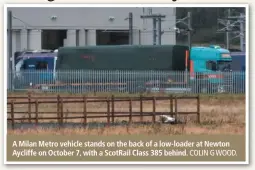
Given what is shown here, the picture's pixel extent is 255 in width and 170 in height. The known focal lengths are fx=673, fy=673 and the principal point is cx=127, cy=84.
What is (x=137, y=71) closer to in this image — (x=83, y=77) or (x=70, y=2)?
(x=83, y=77)

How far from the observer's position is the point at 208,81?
30.2m

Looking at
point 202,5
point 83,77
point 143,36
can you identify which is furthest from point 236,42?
point 202,5

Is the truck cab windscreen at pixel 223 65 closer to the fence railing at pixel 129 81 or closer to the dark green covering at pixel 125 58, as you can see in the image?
the dark green covering at pixel 125 58

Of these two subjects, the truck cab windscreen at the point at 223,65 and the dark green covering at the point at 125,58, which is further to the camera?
the truck cab windscreen at the point at 223,65

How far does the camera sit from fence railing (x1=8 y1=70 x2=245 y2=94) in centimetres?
2892

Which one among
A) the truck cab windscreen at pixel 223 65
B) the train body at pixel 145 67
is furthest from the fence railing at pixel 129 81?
the truck cab windscreen at pixel 223 65

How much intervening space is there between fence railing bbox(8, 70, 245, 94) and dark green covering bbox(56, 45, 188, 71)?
A: 1.25 metres

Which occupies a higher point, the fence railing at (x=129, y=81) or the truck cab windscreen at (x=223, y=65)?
the truck cab windscreen at (x=223, y=65)

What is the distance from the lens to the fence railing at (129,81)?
2892 centimetres

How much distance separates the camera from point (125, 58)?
33.0 meters

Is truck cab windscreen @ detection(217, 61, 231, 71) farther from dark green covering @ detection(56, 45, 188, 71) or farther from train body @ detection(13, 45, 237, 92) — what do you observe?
dark green covering @ detection(56, 45, 188, 71)

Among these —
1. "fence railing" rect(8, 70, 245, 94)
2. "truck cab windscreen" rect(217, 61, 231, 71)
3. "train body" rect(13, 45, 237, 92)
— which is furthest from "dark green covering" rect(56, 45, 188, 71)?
"truck cab windscreen" rect(217, 61, 231, 71)

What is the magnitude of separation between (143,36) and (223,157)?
15.7 metres

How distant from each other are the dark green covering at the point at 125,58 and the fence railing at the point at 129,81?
1.25 meters
